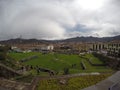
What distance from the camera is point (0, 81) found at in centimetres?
2164

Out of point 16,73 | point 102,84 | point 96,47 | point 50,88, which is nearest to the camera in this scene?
point 102,84

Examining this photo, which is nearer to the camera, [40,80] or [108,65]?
[40,80]

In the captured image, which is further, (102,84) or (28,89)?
(28,89)

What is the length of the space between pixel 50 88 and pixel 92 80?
3.84 metres

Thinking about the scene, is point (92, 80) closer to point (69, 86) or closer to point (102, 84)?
point (69, 86)

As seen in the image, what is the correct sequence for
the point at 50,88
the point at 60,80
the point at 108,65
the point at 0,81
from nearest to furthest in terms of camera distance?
the point at 50,88, the point at 60,80, the point at 0,81, the point at 108,65

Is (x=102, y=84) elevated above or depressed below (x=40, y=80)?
above

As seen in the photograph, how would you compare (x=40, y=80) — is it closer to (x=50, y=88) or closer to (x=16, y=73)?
(x=50, y=88)

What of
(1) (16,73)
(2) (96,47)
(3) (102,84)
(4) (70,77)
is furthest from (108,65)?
(2) (96,47)

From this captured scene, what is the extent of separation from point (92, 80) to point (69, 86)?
2.35m

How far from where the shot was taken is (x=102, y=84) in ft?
33.7

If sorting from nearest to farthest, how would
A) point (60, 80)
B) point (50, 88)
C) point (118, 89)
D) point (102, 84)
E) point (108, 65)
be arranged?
point (118, 89)
point (102, 84)
point (50, 88)
point (60, 80)
point (108, 65)

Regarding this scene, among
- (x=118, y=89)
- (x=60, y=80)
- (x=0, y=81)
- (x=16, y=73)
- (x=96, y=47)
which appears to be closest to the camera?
(x=118, y=89)

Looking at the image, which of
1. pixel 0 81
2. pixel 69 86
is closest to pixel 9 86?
pixel 0 81
